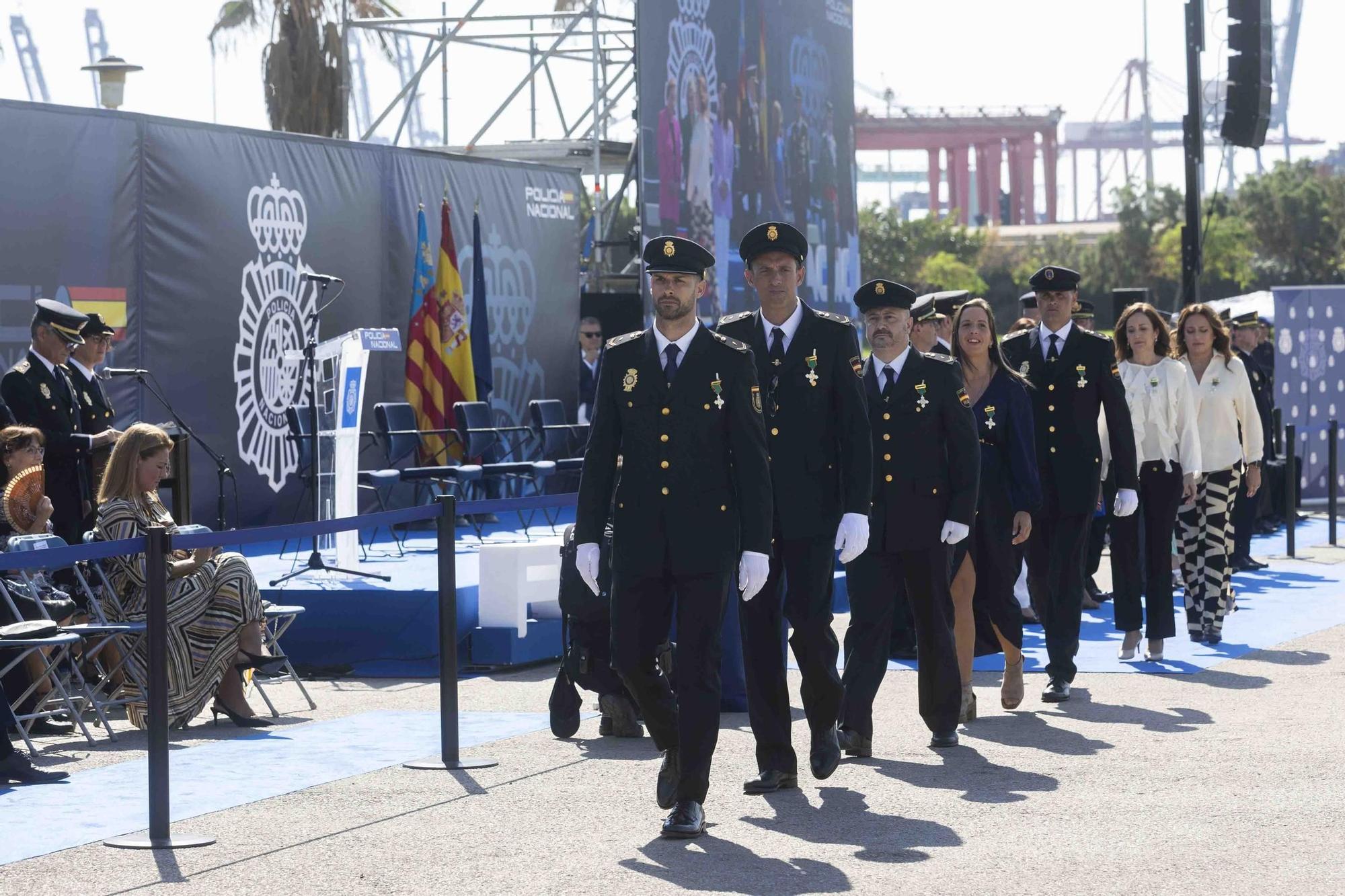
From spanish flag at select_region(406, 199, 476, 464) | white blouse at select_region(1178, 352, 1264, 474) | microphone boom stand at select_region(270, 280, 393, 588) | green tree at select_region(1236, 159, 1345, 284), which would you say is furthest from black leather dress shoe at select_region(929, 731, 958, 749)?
green tree at select_region(1236, 159, 1345, 284)

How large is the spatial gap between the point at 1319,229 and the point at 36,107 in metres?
61.1

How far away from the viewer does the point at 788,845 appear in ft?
20.4

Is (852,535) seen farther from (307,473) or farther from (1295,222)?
(1295,222)

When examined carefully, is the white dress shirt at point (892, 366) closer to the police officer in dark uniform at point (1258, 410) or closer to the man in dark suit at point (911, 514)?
the man in dark suit at point (911, 514)

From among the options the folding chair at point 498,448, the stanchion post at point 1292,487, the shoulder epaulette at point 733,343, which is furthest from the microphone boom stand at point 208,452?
the stanchion post at point 1292,487

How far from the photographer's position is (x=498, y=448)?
18.8m

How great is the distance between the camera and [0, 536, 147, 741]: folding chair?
340 inches

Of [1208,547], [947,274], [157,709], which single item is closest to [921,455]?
[157,709]

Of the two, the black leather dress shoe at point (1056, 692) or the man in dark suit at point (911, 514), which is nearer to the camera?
the man in dark suit at point (911, 514)

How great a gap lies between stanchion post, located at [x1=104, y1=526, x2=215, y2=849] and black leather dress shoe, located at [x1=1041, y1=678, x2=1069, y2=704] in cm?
432

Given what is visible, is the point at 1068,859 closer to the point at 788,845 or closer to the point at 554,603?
the point at 788,845

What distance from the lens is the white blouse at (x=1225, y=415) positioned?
39.2ft

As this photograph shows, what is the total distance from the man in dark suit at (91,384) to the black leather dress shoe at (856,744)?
188 inches

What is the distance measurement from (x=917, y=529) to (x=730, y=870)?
94.0 inches
